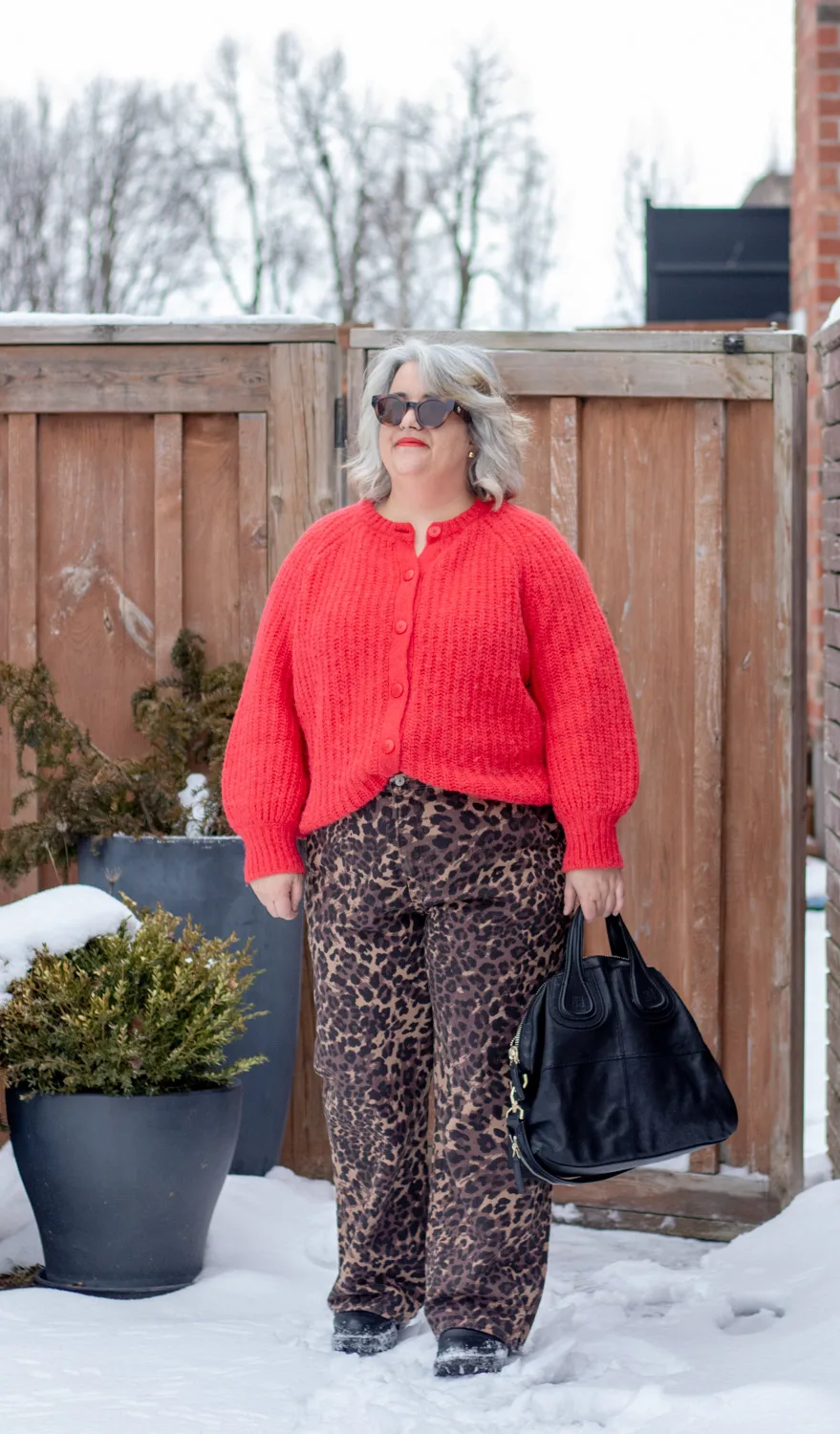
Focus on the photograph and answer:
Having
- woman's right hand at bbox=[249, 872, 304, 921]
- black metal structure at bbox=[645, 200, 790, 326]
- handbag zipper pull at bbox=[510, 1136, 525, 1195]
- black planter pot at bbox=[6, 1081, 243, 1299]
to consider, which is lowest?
black planter pot at bbox=[6, 1081, 243, 1299]

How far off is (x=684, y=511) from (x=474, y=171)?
76.3 feet

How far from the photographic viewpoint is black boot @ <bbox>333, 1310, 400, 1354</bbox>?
9.03ft

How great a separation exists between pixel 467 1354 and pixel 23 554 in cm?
221

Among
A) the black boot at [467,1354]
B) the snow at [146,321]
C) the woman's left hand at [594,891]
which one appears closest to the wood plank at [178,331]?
the snow at [146,321]

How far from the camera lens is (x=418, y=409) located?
2.64 meters

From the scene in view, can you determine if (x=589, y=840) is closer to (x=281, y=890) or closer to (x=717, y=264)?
(x=281, y=890)

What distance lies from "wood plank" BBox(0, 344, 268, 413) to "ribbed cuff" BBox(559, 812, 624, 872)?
1.65 meters

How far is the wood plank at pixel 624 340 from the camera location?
3.73 m

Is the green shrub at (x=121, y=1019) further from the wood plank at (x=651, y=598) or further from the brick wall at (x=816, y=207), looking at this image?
the brick wall at (x=816, y=207)

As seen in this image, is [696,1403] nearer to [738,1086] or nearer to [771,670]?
[738,1086]

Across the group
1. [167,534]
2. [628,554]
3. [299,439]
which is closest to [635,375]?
[628,554]

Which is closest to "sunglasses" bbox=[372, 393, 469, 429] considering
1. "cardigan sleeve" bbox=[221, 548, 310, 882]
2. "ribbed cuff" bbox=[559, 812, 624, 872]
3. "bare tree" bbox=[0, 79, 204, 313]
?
"cardigan sleeve" bbox=[221, 548, 310, 882]

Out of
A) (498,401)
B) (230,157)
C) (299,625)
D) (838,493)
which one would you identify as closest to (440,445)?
(498,401)

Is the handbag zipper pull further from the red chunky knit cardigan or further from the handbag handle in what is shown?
the red chunky knit cardigan
